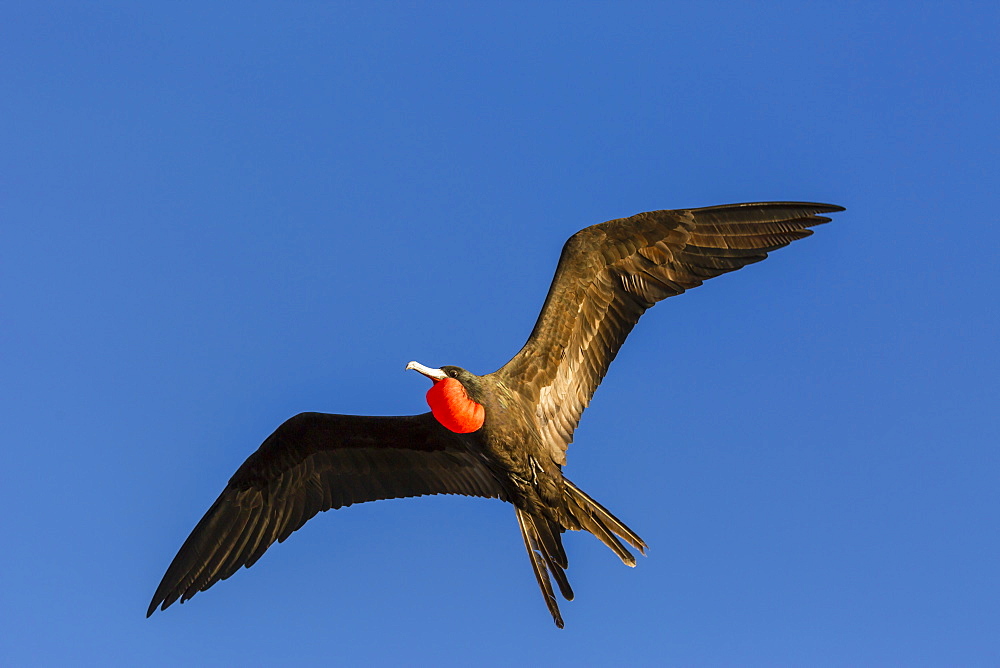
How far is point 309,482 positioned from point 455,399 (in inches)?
75.6

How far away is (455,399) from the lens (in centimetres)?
764

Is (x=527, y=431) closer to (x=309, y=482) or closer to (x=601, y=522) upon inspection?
(x=601, y=522)

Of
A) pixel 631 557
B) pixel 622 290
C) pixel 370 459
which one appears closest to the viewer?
pixel 631 557

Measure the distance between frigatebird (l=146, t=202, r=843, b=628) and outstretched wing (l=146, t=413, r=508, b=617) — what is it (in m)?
0.01

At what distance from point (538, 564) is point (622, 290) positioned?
7.06 feet

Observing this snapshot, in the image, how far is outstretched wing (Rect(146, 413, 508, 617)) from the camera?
8.69 m

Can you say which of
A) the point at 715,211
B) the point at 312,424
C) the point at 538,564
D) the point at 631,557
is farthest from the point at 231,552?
the point at 715,211

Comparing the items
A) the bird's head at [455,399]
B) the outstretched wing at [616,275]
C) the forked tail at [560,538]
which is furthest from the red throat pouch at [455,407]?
the forked tail at [560,538]

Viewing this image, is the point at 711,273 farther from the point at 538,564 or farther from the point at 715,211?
the point at 538,564

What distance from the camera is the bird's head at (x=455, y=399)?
7645mm

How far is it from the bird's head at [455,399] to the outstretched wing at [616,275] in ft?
1.37

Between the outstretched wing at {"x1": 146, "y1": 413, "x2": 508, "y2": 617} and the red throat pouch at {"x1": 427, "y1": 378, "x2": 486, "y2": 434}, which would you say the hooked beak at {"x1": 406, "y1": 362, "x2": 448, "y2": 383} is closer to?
the red throat pouch at {"x1": 427, "y1": 378, "x2": 486, "y2": 434}

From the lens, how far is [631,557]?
25.5 feet

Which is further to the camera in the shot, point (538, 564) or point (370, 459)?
point (370, 459)
